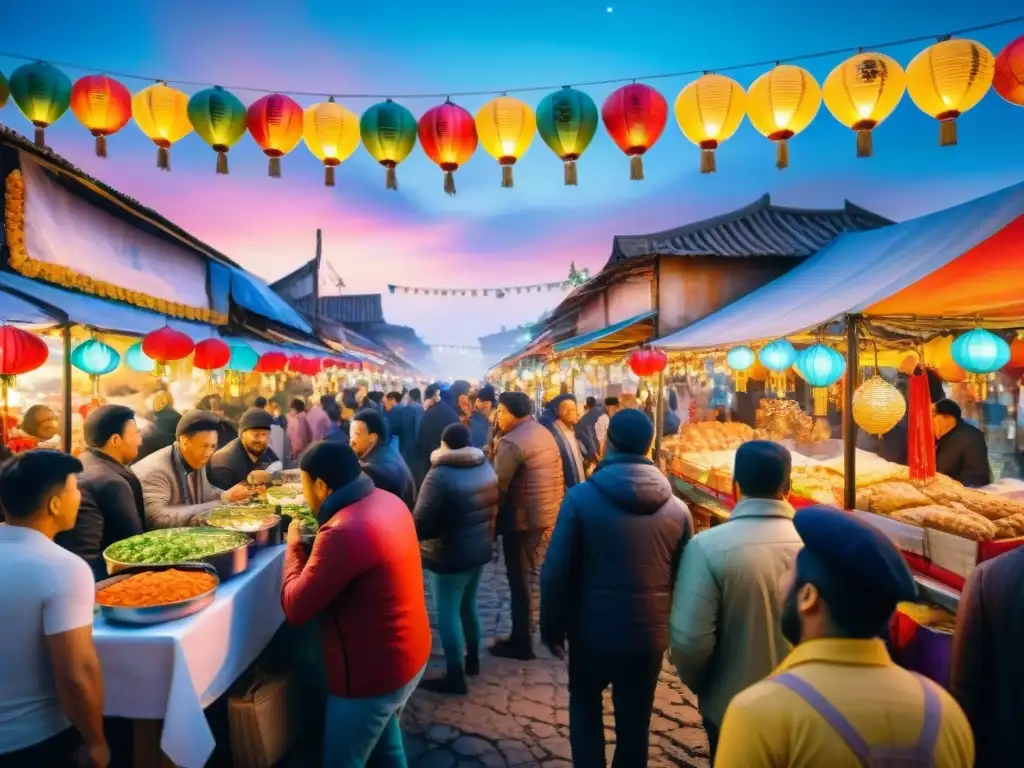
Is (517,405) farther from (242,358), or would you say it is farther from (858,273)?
(242,358)

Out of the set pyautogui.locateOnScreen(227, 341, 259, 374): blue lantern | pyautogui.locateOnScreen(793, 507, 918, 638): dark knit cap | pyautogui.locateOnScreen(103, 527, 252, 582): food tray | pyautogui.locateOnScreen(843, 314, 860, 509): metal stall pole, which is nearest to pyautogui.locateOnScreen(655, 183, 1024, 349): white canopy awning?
pyautogui.locateOnScreen(843, 314, 860, 509): metal stall pole

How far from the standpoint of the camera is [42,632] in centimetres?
240

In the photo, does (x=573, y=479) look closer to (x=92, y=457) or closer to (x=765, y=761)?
(x=92, y=457)

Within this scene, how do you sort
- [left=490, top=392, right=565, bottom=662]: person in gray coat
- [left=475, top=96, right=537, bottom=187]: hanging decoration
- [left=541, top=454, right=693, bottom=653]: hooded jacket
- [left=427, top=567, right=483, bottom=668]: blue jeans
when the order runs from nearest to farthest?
[left=541, top=454, right=693, bottom=653]: hooded jacket → [left=427, top=567, right=483, bottom=668]: blue jeans → [left=490, top=392, right=565, bottom=662]: person in gray coat → [left=475, top=96, right=537, bottom=187]: hanging decoration

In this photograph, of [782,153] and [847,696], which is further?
[782,153]

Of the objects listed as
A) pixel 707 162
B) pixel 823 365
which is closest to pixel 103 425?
pixel 707 162

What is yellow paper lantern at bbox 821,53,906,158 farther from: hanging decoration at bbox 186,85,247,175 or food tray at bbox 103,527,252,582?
food tray at bbox 103,527,252,582

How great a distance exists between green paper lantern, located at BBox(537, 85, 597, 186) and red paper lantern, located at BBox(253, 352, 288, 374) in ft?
25.2

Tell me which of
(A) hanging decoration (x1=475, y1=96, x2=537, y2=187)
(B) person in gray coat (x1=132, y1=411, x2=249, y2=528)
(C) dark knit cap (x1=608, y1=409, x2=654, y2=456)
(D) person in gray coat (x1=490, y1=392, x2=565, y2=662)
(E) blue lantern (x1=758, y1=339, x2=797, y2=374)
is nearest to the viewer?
(C) dark knit cap (x1=608, y1=409, x2=654, y2=456)

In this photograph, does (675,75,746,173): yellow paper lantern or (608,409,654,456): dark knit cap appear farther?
(675,75,746,173): yellow paper lantern

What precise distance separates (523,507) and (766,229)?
14595 millimetres

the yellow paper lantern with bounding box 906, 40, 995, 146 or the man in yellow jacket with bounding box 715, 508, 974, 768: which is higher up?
the yellow paper lantern with bounding box 906, 40, 995, 146

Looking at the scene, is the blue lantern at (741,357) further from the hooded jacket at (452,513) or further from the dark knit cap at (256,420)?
the dark knit cap at (256,420)

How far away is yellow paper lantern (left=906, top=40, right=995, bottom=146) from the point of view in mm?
5355
